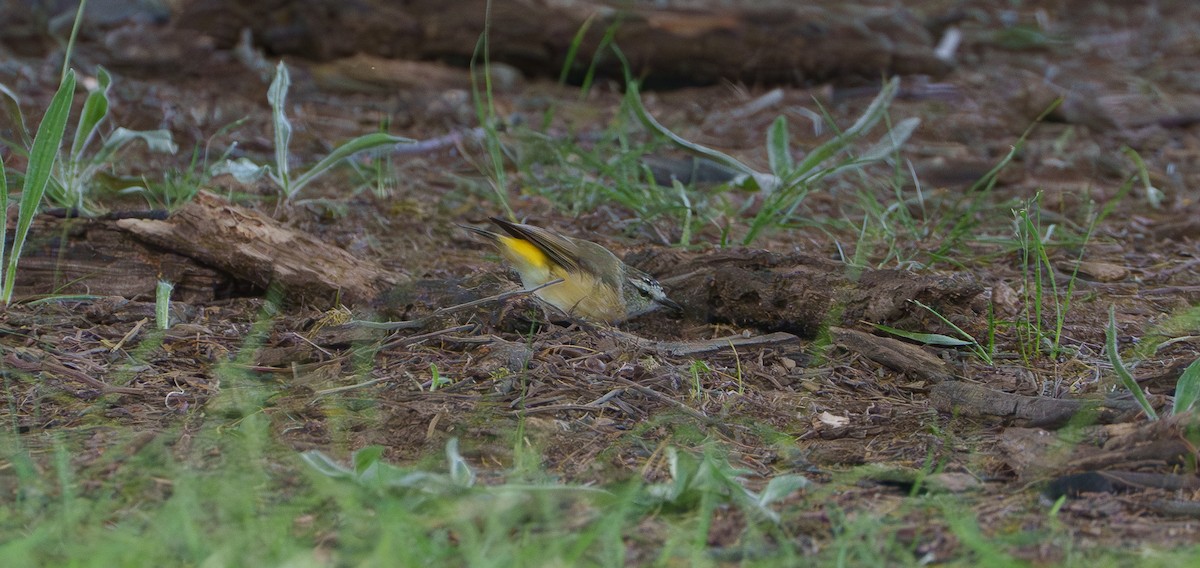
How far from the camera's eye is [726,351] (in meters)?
4.00

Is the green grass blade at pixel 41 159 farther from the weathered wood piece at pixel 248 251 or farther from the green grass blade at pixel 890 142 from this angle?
the green grass blade at pixel 890 142

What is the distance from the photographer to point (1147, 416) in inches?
120

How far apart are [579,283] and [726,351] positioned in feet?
2.09

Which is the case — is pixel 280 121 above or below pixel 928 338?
above

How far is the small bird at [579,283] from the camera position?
4285mm

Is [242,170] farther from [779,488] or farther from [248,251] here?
[779,488]

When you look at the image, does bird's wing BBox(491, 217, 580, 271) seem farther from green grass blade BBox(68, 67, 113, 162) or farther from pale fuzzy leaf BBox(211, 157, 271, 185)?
green grass blade BBox(68, 67, 113, 162)

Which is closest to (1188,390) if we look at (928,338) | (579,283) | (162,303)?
(928,338)

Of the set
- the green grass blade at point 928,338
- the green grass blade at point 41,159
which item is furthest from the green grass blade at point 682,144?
the green grass blade at point 41,159

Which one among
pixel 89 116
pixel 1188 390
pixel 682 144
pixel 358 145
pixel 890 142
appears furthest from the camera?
pixel 890 142

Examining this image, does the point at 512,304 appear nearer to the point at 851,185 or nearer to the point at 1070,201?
the point at 851,185

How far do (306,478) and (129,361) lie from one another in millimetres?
1231

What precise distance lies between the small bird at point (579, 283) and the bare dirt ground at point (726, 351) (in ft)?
0.33

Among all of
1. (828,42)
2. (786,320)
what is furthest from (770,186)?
(828,42)
